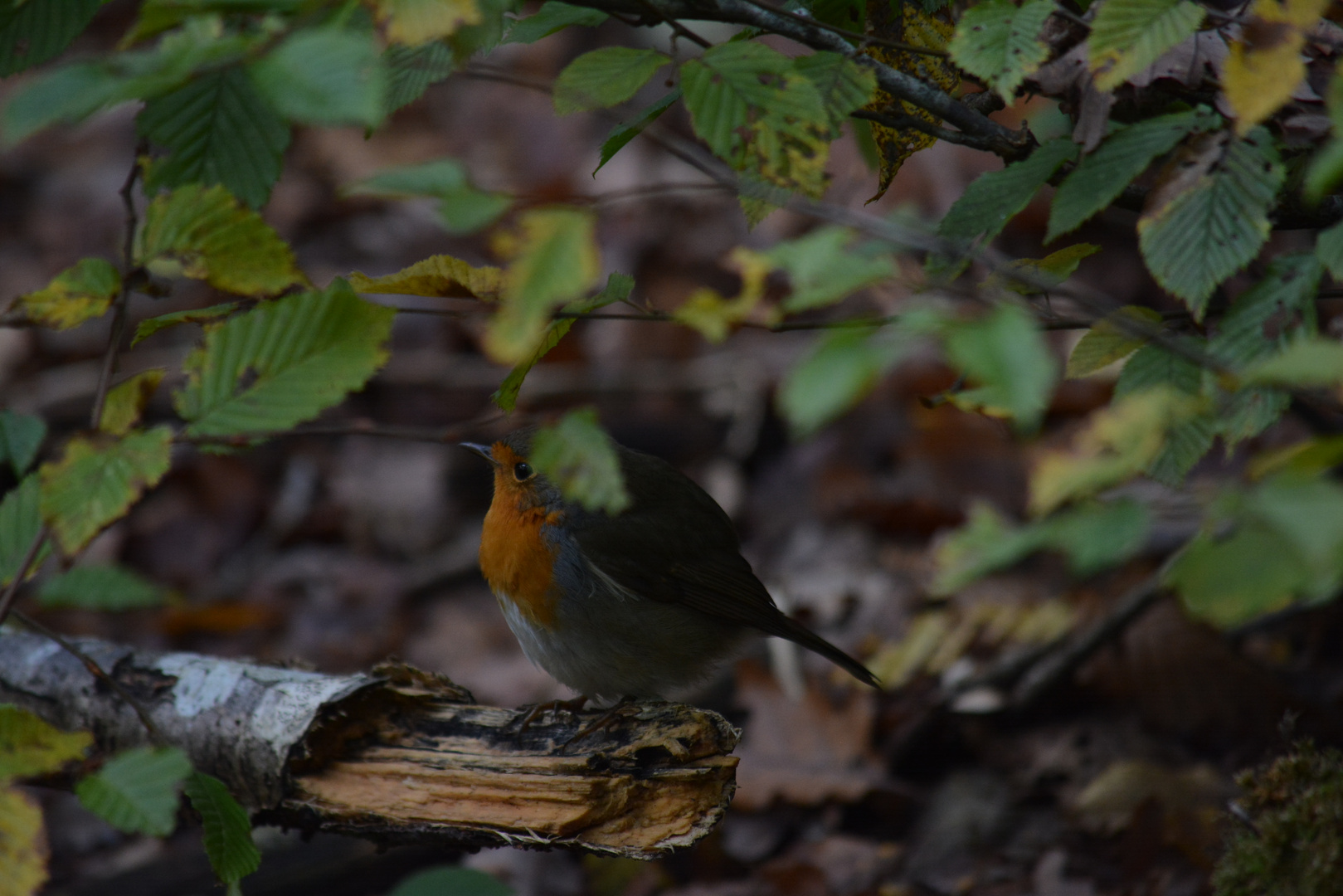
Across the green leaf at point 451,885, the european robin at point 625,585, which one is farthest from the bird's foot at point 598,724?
the green leaf at point 451,885

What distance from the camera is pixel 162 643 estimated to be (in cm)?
536

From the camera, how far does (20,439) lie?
2.51 meters

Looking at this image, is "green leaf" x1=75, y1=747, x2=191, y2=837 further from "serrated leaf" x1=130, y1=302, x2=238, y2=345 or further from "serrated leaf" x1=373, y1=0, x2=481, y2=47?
"serrated leaf" x1=373, y1=0, x2=481, y2=47

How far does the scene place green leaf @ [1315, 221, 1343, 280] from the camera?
142 cm

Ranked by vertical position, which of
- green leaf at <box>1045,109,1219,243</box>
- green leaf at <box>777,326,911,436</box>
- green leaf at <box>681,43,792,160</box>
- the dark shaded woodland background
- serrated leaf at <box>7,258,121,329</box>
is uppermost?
green leaf at <box>681,43,792,160</box>

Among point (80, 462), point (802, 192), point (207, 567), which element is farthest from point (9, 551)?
point (207, 567)

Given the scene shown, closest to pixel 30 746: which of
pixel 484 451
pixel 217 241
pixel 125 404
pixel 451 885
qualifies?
pixel 125 404

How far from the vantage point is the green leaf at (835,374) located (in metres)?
1.08

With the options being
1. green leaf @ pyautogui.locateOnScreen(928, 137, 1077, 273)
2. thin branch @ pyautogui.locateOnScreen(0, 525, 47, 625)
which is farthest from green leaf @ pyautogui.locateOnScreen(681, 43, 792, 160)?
thin branch @ pyautogui.locateOnScreen(0, 525, 47, 625)

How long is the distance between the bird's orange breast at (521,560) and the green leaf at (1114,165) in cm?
183

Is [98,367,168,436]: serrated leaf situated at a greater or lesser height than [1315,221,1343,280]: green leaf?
lesser

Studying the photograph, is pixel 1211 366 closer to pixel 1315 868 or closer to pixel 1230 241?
pixel 1230 241

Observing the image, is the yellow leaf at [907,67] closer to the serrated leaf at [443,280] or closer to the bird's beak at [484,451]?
the serrated leaf at [443,280]

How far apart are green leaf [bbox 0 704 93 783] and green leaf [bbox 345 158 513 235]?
34.1 inches
